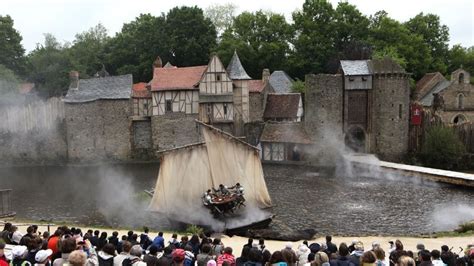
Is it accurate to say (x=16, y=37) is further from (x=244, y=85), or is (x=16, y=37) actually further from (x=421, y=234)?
(x=421, y=234)

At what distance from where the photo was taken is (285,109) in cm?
4319

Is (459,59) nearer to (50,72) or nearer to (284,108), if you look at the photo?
(284,108)

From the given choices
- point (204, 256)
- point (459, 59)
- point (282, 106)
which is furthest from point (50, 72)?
point (204, 256)

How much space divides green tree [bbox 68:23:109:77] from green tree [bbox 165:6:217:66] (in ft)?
30.6

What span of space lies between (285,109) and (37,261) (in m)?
34.7

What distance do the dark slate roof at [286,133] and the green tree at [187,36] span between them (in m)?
17.8

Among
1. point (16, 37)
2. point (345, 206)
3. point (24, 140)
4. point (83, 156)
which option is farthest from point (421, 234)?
point (16, 37)

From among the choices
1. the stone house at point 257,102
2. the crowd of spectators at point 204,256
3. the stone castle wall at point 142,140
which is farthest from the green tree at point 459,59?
the crowd of spectators at point 204,256

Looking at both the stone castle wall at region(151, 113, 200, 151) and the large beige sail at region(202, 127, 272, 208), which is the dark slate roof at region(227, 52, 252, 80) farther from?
the large beige sail at region(202, 127, 272, 208)

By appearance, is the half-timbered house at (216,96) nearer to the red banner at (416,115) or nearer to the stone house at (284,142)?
the stone house at (284,142)

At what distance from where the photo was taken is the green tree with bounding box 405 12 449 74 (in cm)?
5625

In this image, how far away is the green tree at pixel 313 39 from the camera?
174 ft

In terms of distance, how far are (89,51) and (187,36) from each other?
1715 cm

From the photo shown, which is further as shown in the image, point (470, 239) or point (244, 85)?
point (244, 85)
